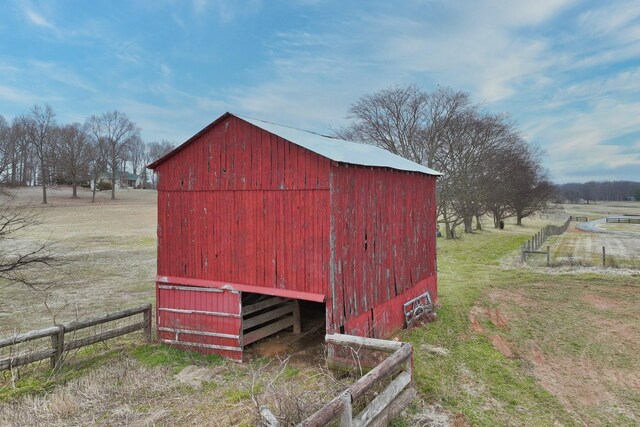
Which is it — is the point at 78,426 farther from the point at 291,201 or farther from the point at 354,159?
the point at 354,159

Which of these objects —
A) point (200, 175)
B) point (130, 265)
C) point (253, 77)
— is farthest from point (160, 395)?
point (253, 77)

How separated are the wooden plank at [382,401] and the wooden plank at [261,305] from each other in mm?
4499

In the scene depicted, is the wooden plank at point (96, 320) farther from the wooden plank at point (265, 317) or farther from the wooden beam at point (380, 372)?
the wooden beam at point (380, 372)

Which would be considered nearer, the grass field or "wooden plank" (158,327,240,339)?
the grass field

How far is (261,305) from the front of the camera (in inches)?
403

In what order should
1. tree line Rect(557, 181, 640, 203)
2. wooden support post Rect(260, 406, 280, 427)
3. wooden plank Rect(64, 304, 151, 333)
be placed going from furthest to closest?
tree line Rect(557, 181, 640, 203), wooden plank Rect(64, 304, 151, 333), wooden support post Rect(260, 406, 280, 427)

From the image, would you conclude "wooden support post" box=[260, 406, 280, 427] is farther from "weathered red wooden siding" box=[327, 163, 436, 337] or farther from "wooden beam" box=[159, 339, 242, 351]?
"wooden beam" box=[159, 339, 242, 351]

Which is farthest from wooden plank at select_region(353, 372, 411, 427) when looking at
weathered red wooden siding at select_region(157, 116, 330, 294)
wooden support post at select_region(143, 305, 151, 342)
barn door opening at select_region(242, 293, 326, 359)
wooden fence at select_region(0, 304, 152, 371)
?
wooden support post at select_region(143, 305, 151, 342)

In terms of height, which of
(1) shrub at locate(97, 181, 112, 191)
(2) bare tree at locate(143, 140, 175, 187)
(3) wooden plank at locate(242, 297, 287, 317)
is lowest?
(3) wooden plank at locate(242, 297, 287, 317)

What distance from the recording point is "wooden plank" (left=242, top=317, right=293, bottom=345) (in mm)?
9852

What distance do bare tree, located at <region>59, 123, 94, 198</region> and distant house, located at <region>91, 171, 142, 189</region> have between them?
316 inches

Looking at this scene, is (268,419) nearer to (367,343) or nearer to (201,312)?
(367,343)

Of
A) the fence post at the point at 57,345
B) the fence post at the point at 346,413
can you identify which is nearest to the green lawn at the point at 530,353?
the fence post at the point at 346,413

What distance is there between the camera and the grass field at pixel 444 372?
243 inches
